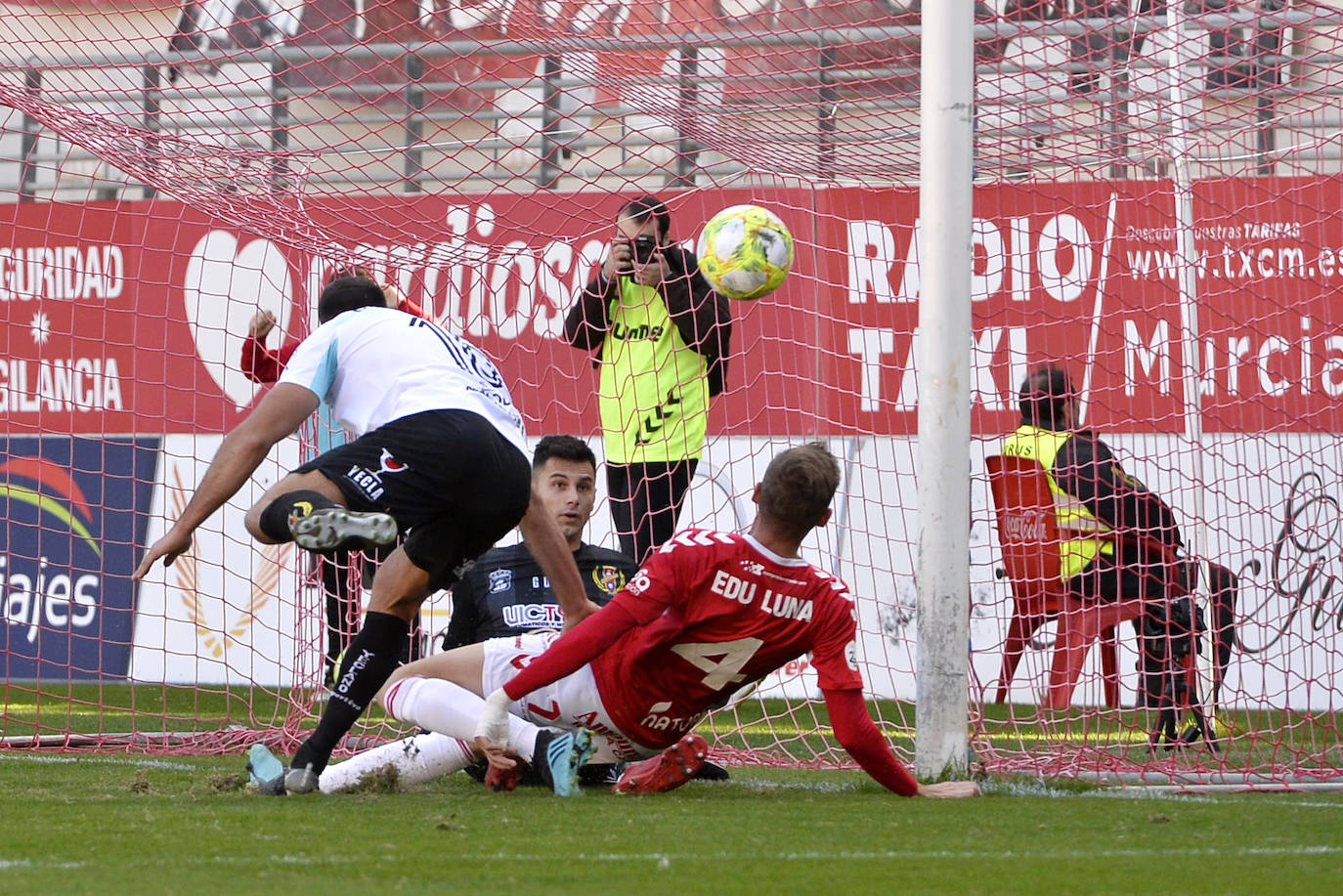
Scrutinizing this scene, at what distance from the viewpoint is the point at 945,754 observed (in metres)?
4.96

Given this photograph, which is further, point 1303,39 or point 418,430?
point 1303,39

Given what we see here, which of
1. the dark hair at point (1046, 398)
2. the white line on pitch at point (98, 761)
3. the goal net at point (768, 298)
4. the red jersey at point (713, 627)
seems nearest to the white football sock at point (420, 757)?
the red jersey at point (713, 627)

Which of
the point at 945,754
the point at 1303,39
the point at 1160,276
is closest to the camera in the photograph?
the point at 945,754

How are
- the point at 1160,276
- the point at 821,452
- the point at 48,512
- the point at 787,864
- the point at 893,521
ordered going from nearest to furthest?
1. the point at 787,864
2. the point at 821,452
3. the point at 1160,276
4. the point at 893,521
5. the point at 48,512

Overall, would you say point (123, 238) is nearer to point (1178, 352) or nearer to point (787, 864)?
point (1178, 352)

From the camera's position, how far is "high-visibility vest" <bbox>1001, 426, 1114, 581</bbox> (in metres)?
6.93

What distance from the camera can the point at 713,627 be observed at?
14.6ft

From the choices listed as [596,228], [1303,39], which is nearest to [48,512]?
[596,228]

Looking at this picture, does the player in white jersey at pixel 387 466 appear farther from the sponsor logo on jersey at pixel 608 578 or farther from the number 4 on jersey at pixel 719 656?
the sponsor logo on jersey at pixel 608 578

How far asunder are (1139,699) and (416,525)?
4246 mm

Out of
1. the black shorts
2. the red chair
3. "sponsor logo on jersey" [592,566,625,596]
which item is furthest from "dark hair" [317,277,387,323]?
the red chair

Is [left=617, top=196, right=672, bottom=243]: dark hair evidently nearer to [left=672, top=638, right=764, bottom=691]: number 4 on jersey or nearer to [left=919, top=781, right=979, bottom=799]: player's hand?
[left=672, top=638, right=764, bottom=691]: number 4 on jersey

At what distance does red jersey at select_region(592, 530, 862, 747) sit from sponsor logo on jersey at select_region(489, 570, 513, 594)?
1.22 metres

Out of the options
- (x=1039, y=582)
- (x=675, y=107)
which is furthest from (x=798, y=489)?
(x=675, y=107)
